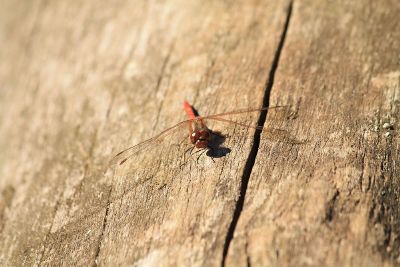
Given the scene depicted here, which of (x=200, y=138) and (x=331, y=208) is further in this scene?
(x=200, y=138)

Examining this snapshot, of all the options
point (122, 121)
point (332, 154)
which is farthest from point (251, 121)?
point (122, 121)

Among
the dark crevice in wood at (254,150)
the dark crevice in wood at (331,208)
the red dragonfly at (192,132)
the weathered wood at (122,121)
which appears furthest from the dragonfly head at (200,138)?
the dark crevice in wood at (331,208)

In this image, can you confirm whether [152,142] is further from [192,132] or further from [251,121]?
[251,121]

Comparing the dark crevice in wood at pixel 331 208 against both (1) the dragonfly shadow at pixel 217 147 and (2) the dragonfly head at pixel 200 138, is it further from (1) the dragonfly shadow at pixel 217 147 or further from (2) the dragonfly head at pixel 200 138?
(2) the dragonfly head at pixel 200 138

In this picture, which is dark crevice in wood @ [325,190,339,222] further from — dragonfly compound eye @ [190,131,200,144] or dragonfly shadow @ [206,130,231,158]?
dragonfly compound eye @ [190,131,200,144]

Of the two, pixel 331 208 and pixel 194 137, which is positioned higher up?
pixel 194 137

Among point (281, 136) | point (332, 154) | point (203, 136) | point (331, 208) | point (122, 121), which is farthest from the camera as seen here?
point (122, 121)

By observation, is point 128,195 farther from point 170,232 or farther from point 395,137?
point 395,137

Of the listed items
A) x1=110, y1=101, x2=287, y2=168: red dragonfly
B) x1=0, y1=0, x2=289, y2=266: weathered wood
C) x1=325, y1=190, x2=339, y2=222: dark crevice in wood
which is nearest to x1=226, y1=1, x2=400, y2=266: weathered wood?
x1=325, y1=190, x2=339, y2=222: dark crevice in wood
